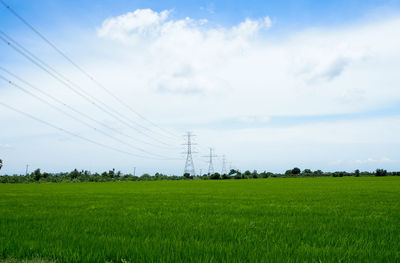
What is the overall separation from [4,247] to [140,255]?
8.71 ft

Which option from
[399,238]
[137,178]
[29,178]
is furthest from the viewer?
[137,178]

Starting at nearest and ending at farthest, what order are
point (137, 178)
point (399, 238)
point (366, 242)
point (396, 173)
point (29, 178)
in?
1. point (366, 242)
2. point (399, 238)
3. point (29, 178)
4. point (137, 178)
5. point (396, 173)

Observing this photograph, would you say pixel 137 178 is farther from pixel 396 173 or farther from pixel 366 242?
pixel 396 173

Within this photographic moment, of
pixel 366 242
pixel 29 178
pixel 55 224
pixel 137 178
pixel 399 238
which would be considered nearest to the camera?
pixel 366 242

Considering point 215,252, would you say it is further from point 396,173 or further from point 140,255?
point 396,173

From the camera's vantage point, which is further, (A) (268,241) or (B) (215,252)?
(A) (268,241)

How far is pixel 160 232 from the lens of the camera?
617 centimetres

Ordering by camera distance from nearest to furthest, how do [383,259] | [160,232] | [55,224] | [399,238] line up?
[383,259], [399,238], [160,232], [55,224]

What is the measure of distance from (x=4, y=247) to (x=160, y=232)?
2940 mm

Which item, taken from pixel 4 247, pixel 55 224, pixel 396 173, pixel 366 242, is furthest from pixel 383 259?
pixel 396 173

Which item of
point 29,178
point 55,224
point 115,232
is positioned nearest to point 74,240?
point 115,232

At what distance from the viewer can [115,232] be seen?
630 centimetres

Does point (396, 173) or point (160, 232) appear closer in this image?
point (160, 232)

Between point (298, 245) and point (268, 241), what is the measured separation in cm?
55
